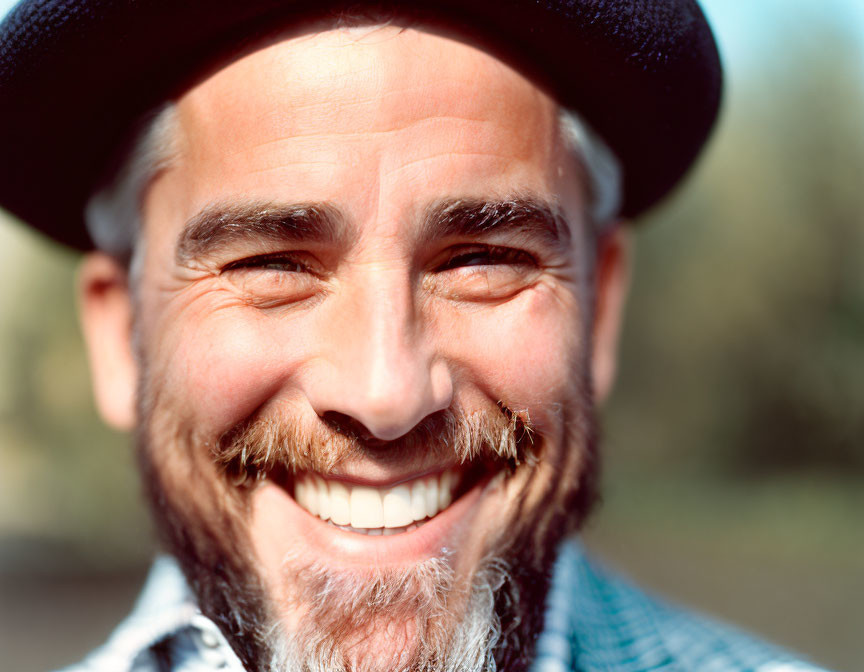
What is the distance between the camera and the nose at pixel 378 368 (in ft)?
4.44

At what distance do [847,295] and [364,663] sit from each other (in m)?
8.64

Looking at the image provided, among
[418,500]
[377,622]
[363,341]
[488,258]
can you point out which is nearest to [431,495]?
[418,500]

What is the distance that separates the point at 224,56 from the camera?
4.95ft

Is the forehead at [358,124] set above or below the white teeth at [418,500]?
above

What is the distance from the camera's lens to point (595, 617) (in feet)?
6.54

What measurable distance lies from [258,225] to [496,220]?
0.44 m

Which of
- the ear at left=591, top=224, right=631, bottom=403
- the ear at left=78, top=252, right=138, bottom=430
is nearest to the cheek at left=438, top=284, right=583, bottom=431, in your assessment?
the ear at left=591, top=224, right=631, bottom=403

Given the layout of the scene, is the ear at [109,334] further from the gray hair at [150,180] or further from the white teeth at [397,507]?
the white teeth at [397,507]

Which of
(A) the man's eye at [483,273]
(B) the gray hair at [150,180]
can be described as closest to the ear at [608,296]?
(B) the gray hair at [150,180]

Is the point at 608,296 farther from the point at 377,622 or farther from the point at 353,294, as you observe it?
the point at 377,622

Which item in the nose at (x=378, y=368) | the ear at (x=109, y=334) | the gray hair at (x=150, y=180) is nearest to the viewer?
the nose at (x=378, y=368)

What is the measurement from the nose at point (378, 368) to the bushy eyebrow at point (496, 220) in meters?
0.14

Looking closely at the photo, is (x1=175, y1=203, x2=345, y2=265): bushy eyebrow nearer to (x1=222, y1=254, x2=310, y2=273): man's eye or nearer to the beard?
(x1=222, y1=254, x2=310, y2=273): man's eye

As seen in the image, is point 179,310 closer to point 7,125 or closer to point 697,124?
point 7,125
